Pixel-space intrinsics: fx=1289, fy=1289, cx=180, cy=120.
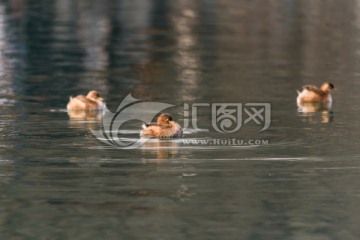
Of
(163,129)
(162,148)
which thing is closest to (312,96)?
(163,129)

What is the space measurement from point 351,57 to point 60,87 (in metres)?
9.88

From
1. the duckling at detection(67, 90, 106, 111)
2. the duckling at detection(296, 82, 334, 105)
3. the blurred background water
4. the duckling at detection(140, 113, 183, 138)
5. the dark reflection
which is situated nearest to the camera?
the blurred background water

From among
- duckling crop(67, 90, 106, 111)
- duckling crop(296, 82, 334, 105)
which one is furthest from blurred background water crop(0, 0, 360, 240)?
duckling crop(67, 90, 106, 111)

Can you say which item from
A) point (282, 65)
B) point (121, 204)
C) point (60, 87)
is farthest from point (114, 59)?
point (121, 204)

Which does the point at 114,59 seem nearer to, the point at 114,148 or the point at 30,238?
the point at 114,148

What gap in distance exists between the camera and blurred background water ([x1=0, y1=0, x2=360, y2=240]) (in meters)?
13.9

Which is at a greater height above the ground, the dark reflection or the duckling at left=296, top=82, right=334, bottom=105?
the duckling at left=296, top=82, right=334, bottom=105

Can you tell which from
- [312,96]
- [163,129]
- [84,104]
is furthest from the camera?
[312,96]

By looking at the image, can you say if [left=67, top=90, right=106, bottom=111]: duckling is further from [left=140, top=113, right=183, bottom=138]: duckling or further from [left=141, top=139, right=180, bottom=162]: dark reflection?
[left=141, top=139, right=180, bottom=162]: dark reflection

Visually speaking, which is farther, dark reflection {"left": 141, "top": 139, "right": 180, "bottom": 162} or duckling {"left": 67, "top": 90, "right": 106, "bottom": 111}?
duckling {"left": 67, "top": 90, "right": 106, "bottom": 111}

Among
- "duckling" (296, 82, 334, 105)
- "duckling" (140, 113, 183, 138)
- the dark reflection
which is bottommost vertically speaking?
the dark reflection

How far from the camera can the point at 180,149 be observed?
59.9 feet

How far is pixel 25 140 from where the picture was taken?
740 inches

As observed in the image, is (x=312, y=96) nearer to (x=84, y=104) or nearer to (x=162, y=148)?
(x=84, y=104)
